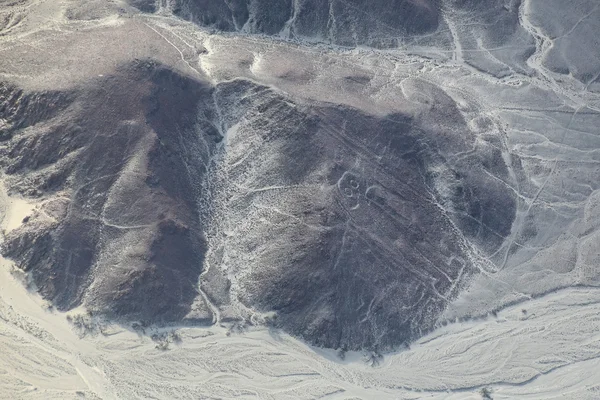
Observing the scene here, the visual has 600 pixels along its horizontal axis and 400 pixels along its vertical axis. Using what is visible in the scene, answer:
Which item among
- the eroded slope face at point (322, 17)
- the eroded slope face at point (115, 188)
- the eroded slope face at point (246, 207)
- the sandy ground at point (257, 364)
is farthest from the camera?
the eroded slope face at point (322, 17)

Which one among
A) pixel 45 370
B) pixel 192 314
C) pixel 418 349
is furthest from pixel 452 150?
pixel 45 370

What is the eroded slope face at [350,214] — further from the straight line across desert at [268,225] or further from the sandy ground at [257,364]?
the sandy ground at [257,364]

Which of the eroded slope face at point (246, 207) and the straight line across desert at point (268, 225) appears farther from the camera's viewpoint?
the eroded slope face at point (246, 207)

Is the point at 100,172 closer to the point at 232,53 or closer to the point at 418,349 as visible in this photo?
the point at 232,53

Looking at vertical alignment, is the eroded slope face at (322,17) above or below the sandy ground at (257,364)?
above

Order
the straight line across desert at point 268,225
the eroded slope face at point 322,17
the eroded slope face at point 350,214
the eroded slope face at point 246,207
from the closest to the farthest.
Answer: the straight line across desert at point 268,225
the eroded slope face at point 246,207
the eroded slope face at point 350,214
the eroded slope face at point 322,17

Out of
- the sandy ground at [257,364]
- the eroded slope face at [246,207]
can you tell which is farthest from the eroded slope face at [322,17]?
the sandy ground at [257,364]

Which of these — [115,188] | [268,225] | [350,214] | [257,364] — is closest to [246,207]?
[268,225]
